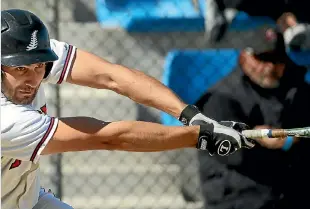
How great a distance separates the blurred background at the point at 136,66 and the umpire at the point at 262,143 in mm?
530

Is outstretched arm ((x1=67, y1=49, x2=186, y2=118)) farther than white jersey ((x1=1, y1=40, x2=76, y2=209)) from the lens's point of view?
Yes

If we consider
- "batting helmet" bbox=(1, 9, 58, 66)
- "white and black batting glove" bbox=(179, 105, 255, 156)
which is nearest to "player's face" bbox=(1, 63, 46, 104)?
"batting helmet" bbox=(1, 9, 58, 66)

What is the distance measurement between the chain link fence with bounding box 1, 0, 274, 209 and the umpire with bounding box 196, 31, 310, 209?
56 centimetres

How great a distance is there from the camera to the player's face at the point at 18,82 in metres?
3.83

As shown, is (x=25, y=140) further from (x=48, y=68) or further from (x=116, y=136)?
(x=48, y=68)

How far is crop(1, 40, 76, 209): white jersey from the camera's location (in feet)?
12.4

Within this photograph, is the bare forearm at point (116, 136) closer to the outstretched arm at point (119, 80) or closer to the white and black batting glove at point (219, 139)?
the white and black batting glove at point (219, 139)

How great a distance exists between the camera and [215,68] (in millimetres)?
6199

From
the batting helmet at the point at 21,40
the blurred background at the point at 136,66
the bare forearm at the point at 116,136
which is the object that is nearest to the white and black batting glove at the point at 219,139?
the bare forearm at the point at 116,136

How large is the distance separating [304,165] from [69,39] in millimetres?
1841

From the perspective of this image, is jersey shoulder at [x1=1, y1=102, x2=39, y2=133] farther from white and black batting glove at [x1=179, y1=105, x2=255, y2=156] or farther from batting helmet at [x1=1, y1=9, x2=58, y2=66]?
white and black batting glove at [x1=179, y1=105, x2=255, y2=156]

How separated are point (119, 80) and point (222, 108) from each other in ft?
4.00

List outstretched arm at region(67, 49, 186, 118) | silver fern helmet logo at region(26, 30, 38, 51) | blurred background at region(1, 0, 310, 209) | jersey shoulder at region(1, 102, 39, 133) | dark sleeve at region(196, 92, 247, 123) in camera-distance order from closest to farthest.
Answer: jersey shoulder at region(1, 102, 39, 133) < silver fern helmet logo at region(26, 30, 38, 51) < outstretched arm at region(67, 49, 186, 118) < dark sleeve at region(196, 92, 247, 123) < blurred background at region(1, 0, 310, 209)

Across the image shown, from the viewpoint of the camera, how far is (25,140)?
3.79 meters
